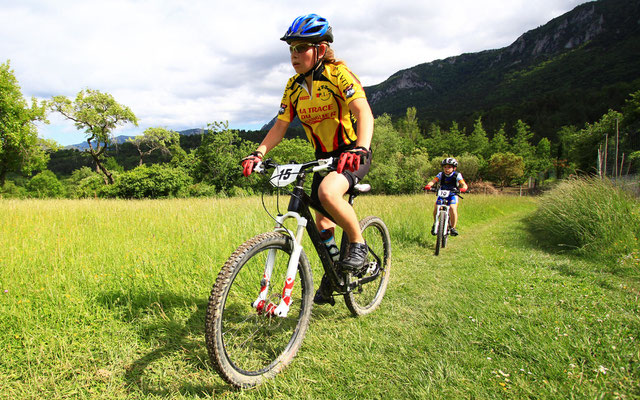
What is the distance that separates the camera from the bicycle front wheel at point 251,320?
1.76 m

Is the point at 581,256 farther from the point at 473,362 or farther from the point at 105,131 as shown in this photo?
the point at 105,131

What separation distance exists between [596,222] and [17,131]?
40985 mm

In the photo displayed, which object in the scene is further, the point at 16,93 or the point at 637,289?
the point at 16,93

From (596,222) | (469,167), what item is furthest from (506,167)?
(596,222)

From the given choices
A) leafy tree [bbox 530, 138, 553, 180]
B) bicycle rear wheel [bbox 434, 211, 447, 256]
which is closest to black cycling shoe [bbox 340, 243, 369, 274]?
bicycle rear wheel [bbox 434, 211, 447, 256]

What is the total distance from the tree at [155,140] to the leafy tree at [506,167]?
208 ft

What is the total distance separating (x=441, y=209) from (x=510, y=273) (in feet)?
8.28

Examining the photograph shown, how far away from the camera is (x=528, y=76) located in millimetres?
165125

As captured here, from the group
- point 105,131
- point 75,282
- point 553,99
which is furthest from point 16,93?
point 553,99

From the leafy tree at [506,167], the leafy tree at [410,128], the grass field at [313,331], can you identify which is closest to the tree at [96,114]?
the grass field at [313,331]

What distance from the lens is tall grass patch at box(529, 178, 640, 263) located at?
5.09m

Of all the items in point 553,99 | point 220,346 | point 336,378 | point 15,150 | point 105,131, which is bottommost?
point 336,378

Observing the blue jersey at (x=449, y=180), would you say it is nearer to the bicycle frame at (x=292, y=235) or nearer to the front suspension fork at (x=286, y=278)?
the bicycle frame at (x=292, y=235)

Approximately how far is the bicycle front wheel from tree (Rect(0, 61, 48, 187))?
37.2 meters
